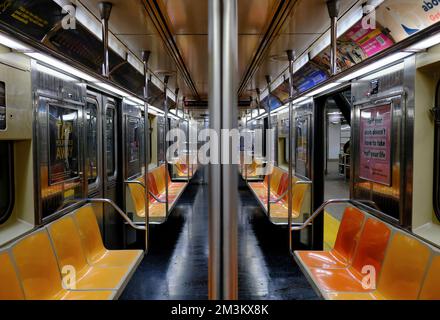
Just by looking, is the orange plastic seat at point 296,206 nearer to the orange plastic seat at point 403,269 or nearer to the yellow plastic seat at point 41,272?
the orange plastic seat at point 403,269

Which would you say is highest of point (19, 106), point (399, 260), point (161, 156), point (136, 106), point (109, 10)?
point (109, 10)

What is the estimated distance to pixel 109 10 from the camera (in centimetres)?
267

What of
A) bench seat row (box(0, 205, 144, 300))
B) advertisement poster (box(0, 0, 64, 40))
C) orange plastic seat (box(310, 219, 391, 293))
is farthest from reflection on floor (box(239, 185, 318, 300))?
advertisement poster (box(0, 0, 64, 40))

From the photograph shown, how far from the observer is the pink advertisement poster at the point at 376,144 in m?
2.66

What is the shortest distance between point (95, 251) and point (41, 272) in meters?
0.91

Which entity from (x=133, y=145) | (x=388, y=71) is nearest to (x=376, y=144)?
(x=388, y=71)

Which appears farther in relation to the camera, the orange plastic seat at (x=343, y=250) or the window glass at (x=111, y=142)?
the window glass at (x=111, y=142)

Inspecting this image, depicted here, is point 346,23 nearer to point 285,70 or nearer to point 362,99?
point 362,99

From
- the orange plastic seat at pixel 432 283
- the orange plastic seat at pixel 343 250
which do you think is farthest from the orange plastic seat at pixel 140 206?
the orange plastic seat at pixel 432 283

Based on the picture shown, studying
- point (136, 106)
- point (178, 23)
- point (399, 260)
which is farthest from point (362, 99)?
point (136, 106)

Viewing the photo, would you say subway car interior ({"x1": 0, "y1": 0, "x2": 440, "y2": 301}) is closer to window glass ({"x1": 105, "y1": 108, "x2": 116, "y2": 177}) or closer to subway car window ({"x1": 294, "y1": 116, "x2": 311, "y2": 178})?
window glass ({"x1": 105, "y1": 108, "x2": 116, "y2": 177})

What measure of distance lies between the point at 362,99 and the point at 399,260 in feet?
4.93

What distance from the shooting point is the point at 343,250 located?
312cm

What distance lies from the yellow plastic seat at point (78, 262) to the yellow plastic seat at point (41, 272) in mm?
99
